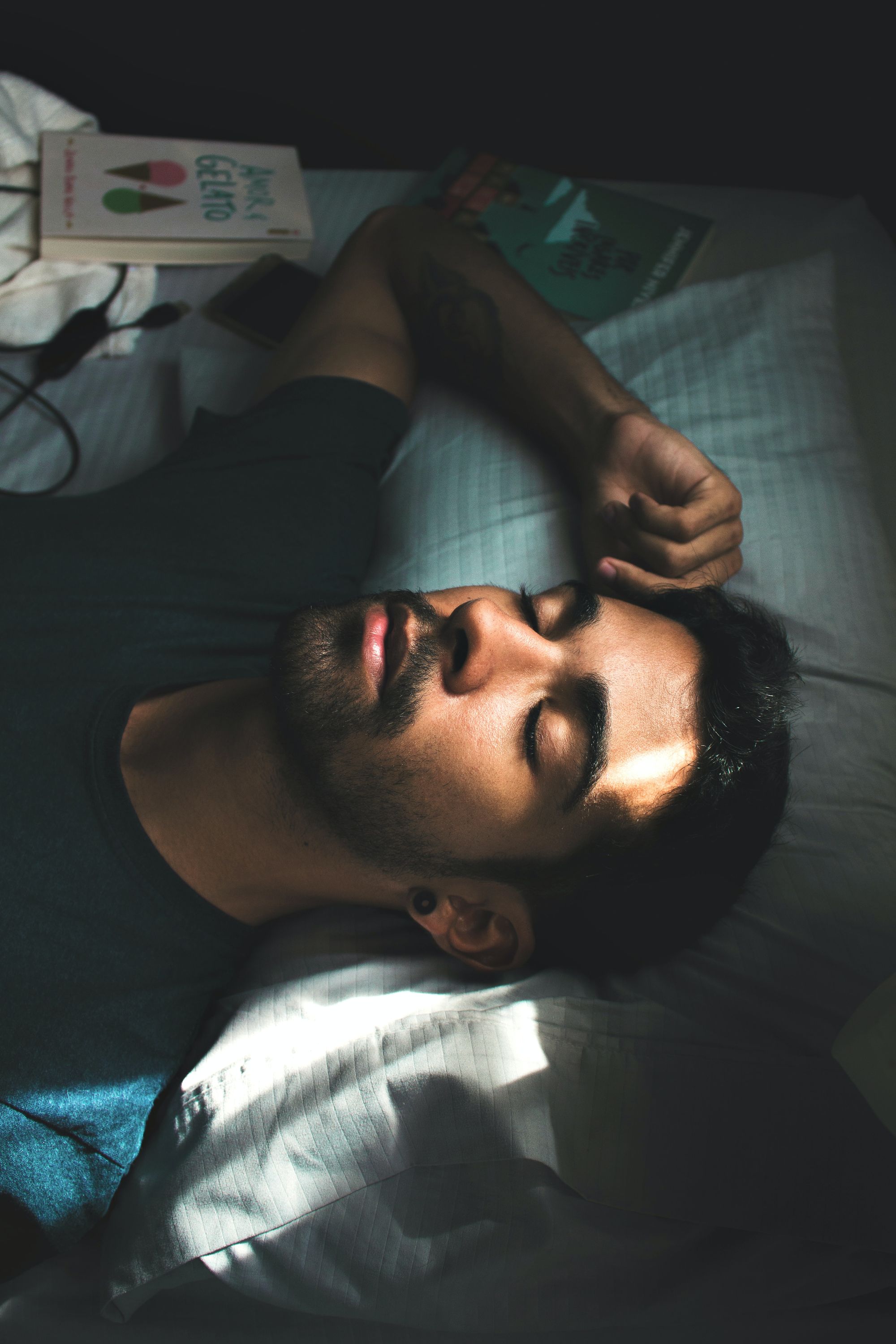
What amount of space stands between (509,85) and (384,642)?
148cm

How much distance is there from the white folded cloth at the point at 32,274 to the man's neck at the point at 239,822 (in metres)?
0.85

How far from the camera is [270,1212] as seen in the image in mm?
772

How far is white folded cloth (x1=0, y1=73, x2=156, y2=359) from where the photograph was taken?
1.47m

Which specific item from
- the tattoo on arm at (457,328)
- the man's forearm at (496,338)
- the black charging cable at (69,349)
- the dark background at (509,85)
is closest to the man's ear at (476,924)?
the man's forearm at (496,338)

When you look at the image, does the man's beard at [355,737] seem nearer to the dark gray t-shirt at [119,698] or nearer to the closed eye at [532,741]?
the closed eye at [532,741]

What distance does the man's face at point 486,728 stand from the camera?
84 cm

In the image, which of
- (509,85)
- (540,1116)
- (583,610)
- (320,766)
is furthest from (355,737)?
(509,85)

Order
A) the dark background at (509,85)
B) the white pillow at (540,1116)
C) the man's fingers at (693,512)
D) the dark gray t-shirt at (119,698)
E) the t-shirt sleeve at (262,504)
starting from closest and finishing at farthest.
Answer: the white pillow at (540,1116) → the dark gray t-shirt at (119,698) → the man's fingers at (693,512) → the t-shirt sleeve at (262,504) → the dark background at (509,85)

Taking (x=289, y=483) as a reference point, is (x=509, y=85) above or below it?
above

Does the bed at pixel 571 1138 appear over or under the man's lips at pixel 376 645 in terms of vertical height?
under

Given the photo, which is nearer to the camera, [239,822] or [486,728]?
[486,728]

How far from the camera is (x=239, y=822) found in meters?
0.96

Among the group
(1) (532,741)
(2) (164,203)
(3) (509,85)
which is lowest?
(1) (532,741)

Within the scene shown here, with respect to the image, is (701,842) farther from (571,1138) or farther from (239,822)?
(239,822)
